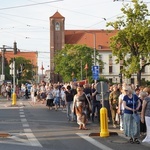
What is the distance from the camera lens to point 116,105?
17.3 m

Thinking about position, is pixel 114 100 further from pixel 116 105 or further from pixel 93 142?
pixel 93 142

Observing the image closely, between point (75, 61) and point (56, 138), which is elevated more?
point (75, 61)

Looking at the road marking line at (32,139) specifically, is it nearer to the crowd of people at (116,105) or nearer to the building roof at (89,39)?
the crowd of people at (116,105)

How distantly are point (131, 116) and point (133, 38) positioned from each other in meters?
34.3

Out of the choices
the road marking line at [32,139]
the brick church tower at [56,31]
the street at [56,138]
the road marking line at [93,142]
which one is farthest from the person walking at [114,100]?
the brick church tower at [56,31]

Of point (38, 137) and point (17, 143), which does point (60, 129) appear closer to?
point (38, 137)

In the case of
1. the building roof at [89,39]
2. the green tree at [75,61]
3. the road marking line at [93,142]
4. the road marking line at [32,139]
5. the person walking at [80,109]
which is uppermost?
the building roof at [89,39]

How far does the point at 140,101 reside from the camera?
43.8ft

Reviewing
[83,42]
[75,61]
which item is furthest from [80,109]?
[83,42]

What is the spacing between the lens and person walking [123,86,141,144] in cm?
1283

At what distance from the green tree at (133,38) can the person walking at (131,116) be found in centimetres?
3302

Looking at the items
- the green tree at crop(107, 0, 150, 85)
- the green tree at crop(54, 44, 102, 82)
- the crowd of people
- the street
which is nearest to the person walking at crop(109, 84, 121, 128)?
the crowd of people

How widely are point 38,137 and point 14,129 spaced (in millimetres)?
2584

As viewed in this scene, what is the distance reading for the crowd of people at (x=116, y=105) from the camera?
12859 millimetres
